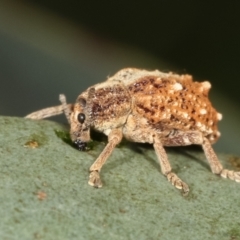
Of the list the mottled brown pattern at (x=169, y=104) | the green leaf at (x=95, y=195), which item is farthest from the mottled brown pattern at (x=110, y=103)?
the green leaf at (x=95, y=195)

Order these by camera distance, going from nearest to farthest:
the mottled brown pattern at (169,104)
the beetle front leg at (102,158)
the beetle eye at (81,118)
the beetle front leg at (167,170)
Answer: the beetle front leg at (102,158) → the beetle front leg at (167,170) → the beetle eye at (81,118) → the mottled brown pattern at (169,104)

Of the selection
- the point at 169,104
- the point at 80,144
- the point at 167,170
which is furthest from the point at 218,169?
the point at 80,144

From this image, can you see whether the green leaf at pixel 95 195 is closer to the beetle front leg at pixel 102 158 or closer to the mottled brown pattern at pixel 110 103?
the beetle front leg at pixel 102 158

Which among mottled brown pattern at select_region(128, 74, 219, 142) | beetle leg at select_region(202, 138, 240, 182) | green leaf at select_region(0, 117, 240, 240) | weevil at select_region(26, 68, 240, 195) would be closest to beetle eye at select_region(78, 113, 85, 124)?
weevil at select_region(26, 68, 240, 195)

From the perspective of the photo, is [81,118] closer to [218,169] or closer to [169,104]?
[169,104]

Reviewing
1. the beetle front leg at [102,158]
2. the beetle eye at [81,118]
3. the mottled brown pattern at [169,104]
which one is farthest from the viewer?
the mottled brown pattern at [169,104]

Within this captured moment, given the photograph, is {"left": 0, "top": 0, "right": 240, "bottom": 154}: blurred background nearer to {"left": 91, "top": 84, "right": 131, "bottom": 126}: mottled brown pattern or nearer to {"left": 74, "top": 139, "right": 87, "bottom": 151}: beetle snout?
{"left": 91, "top": 84, "right": 131, "bottom": 126}: mottled brown pattern

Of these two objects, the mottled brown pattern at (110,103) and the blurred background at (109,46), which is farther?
the blurred background at (109,46)

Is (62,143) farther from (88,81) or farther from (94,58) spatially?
(94,58)
